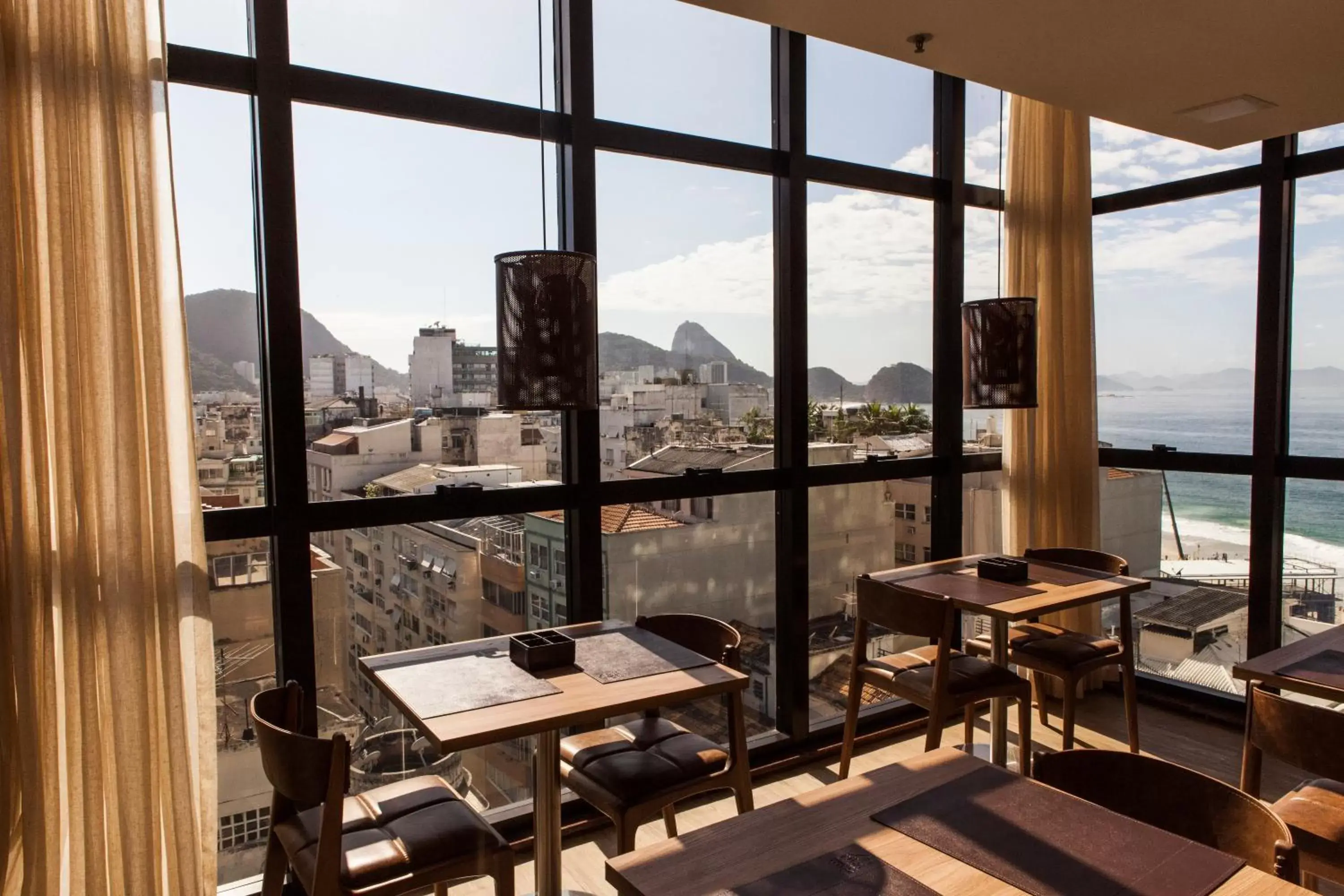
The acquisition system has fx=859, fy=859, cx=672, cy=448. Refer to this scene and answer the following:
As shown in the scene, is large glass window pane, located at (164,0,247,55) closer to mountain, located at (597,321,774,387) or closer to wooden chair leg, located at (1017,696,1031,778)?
mountain, located at (597,321,774,387)

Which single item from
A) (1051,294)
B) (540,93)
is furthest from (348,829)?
(1051,294)

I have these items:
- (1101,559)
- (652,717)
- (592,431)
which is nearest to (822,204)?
(592,431)

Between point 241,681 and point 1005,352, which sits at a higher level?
point 1005,352

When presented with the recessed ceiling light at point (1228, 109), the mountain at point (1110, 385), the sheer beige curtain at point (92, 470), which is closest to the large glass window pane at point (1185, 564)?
the mountain at point (1110, 385)

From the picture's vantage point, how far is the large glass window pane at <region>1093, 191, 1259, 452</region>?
160 inches

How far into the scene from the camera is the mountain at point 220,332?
2510 millimetres

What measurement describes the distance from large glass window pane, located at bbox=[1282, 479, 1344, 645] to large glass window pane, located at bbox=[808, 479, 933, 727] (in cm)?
163

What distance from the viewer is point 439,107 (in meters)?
2.84

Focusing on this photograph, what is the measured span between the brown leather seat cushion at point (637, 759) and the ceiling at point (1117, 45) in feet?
6.98

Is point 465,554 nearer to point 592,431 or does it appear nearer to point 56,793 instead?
point 592,431

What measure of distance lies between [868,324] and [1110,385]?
Result: 1.51m

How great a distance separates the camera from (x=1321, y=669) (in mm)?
2502

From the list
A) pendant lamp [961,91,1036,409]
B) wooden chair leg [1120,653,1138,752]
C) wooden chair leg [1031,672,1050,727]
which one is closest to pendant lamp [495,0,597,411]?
pendant lamp [961,91,1036,409]

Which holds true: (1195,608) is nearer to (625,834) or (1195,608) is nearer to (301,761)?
(625,834)
